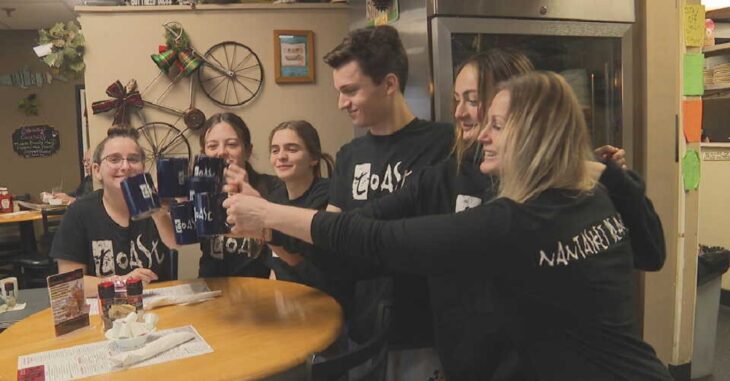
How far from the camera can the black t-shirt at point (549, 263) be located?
3.74ft

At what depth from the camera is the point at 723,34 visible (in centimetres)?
500

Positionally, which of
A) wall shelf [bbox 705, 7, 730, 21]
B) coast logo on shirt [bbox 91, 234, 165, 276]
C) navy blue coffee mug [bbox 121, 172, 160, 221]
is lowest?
coast logo on shirt [bbox 91, 234, 165, 276]

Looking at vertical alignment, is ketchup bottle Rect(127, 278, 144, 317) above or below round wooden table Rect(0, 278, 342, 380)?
above

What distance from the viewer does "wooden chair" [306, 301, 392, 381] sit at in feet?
3.79

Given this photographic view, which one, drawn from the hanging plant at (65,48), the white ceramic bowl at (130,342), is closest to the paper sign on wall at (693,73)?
the white ceramic bowl at (130,342)

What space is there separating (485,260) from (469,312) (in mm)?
356

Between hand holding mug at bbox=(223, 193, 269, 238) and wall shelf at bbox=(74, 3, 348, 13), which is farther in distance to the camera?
wall shelf at bbox=(74, 3, 348, 13)

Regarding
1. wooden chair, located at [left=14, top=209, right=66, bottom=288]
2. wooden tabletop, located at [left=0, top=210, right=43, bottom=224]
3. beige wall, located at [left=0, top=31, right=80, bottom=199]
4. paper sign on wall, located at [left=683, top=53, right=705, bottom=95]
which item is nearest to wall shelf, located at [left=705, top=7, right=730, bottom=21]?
paper sign on wall, located at [left=683, top=53, right=705, bottom=95]

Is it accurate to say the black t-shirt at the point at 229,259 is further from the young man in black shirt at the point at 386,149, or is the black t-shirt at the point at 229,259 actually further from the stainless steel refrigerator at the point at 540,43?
the stainless steel refrigerator at the point at 540,43

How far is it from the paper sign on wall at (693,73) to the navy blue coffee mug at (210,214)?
7.87 ft

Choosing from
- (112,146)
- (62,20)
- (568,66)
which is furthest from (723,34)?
(62,20)

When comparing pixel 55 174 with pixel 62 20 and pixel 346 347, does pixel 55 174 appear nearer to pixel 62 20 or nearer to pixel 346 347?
pixel 62 20

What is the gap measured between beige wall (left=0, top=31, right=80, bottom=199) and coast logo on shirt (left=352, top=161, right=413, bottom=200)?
6700mm

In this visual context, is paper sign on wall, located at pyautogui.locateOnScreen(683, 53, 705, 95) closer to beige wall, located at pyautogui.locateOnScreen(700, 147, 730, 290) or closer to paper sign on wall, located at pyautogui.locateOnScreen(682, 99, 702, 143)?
paper sign on wall, located at pyautogui.locateOnScreen(682, 99, 702, 143)
